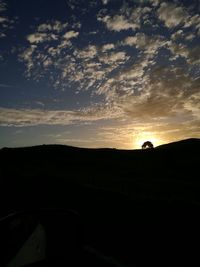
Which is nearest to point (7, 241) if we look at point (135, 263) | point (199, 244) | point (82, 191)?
point (135, 263)

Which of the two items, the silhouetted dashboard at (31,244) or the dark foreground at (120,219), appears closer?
the silhouetted dashboard at (31,244)

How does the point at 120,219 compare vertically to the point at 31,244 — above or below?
below

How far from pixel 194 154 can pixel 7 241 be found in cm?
5320

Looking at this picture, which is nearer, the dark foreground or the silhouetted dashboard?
the silhouetted dashboard

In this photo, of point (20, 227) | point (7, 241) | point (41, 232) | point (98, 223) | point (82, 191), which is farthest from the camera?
point (82, 191)

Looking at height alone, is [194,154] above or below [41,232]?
above

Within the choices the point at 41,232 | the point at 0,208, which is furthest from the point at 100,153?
the point at 41,232

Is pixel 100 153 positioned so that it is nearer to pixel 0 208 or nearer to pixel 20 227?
pixel 0 208

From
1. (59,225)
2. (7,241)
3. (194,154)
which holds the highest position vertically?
(194,154)

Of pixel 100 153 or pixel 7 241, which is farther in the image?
pixel 100 153

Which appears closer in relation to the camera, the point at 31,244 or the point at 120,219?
the point at 31,244

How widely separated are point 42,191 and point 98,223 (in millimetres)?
7052

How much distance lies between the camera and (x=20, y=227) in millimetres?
3096

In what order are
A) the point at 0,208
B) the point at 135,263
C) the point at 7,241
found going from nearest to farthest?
1. the point at 7,241
2. the point at 135,263
3. the point at 0,208
